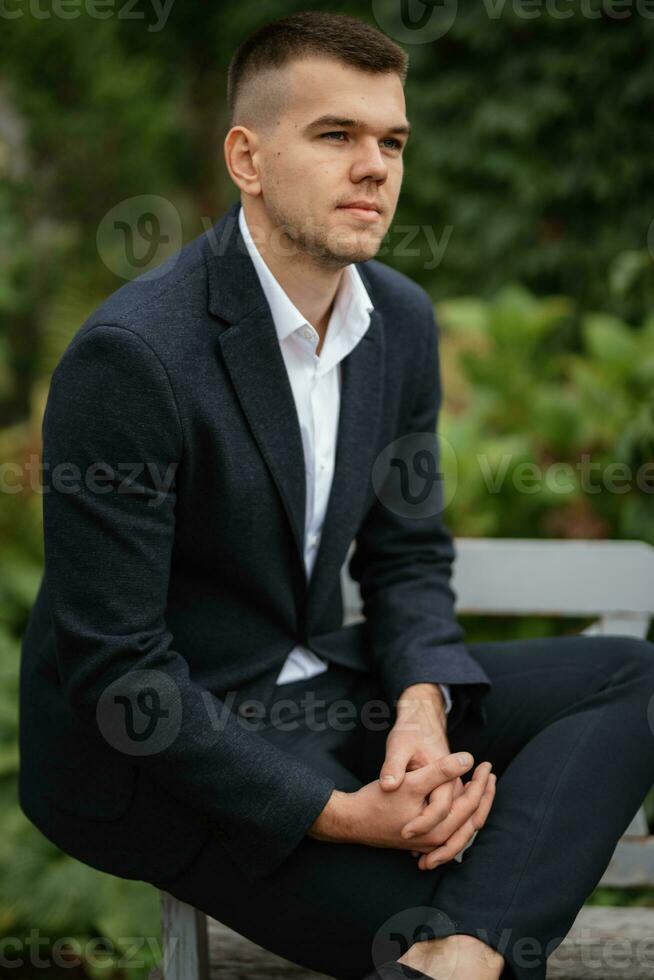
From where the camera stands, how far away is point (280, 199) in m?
1.84

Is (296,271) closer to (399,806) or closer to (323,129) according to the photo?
(323,129)

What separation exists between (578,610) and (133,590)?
1.19 m

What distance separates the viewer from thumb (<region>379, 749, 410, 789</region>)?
1.70 m

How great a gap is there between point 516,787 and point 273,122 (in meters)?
1.21

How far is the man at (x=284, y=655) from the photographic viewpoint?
5.58ft

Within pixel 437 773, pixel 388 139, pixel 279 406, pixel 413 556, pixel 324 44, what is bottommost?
pixel 437 773

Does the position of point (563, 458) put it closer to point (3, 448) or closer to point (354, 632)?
point (354, 632)

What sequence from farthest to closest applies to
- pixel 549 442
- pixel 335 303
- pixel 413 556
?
pixel 549 442
pixel 413 556
pixel 335 303

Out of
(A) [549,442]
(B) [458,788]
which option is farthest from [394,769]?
(A) [549,442]

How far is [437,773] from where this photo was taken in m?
1.72

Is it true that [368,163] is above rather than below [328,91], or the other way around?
below

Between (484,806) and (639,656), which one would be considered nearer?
(484,806)

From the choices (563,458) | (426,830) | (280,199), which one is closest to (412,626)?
(426,830)

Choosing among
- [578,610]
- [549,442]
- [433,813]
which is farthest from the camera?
[549,442]
